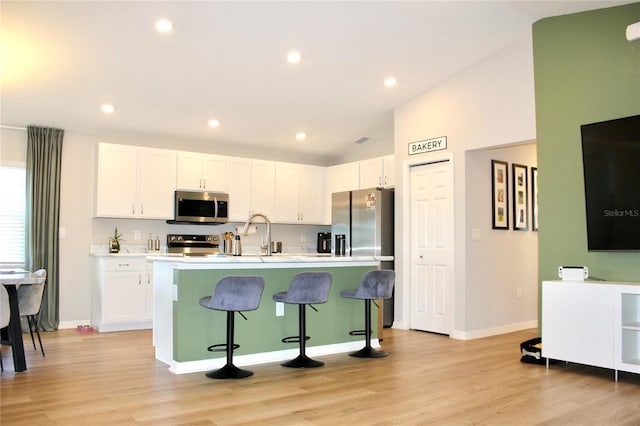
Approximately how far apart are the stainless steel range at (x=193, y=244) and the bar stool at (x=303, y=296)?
313cm

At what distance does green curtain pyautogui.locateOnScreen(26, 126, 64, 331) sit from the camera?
266 inches

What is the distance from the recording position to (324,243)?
29.0 ft

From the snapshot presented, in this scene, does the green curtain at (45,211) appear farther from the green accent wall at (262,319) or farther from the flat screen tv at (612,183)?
the flat screen tv at (612,183)

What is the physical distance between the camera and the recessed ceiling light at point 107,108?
6.42m

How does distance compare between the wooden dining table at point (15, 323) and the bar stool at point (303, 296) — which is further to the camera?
the bar stool at point (303, 296)

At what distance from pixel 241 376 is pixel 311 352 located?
3.37ft

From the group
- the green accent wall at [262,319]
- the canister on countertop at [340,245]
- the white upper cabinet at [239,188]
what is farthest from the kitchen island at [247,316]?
the white upper cabinet at [239,188]

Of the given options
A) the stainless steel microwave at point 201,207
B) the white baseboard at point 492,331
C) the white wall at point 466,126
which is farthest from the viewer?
the stainless steel microwave at point 201,207

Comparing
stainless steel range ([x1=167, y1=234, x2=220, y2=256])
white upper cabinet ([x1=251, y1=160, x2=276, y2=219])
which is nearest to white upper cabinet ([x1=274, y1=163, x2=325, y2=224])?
white upper cabinet ([x1=251, y1=160, x2=276, y2=219])

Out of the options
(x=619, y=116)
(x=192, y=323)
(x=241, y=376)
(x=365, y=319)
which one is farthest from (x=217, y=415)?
(x=619, y=116)

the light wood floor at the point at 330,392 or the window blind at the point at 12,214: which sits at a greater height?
the window blind at the point at 12,214

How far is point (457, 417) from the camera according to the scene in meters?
3.43

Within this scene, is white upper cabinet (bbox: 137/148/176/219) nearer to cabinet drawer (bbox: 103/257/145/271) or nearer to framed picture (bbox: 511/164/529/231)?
cabinet drawer (bbox: 103/257/145/271)

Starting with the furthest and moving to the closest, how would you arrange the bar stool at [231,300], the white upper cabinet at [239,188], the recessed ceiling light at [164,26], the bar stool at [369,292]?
1. the white upper cabinet at [239,188]
2. the bar stool at [369,292]
3. the recessed ceiling light at [164,26]
4. the bar stool at [231,300]
